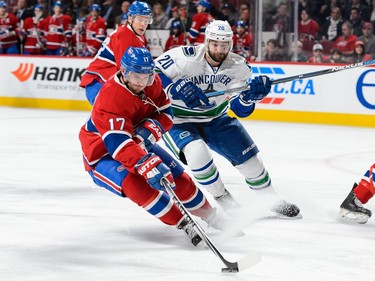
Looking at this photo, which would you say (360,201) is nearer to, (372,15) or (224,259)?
(224,259)

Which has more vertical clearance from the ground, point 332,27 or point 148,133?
point 148,133

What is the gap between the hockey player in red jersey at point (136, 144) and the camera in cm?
344

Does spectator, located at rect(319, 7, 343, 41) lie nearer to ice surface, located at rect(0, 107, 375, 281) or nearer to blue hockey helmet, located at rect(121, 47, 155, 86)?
ice surface, located at rect(0, 107, 375, 281)

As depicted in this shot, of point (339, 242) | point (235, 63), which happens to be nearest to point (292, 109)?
point (235, 63)

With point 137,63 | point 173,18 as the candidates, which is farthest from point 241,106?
point 173,18

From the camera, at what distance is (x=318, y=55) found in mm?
8961

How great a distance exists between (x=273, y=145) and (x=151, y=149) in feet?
10.8

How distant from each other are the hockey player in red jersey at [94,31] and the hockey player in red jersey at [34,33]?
74 cm

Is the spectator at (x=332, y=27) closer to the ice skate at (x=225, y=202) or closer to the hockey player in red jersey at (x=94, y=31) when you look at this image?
the hockey player in red jersey at (x=94, y=31)

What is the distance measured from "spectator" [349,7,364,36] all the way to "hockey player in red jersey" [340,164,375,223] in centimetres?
497

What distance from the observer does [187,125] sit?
4.33 m

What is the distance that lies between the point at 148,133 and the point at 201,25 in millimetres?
6656

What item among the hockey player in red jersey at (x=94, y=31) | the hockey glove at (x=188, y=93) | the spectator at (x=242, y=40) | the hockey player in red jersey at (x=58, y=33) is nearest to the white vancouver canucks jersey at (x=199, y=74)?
the hockey glove at (x=188, y=93)

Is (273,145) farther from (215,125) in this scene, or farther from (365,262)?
(365,262)
